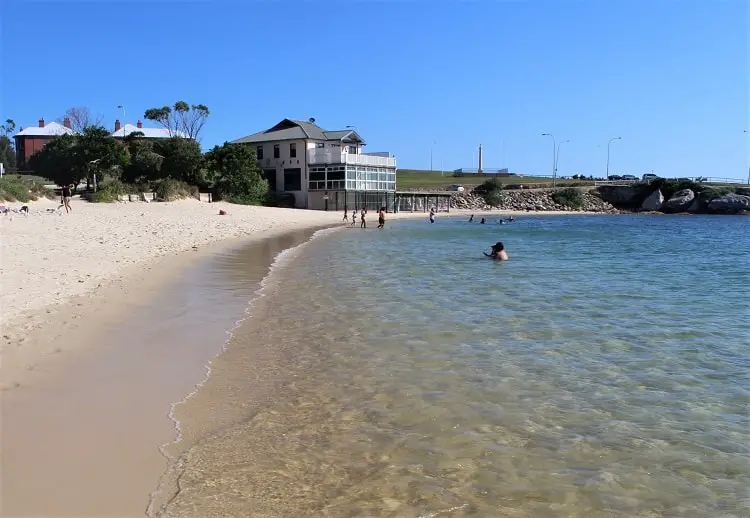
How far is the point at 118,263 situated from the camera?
16156 mm

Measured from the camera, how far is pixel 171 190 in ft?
159

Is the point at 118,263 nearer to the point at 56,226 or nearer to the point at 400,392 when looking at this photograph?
the point at 56,226

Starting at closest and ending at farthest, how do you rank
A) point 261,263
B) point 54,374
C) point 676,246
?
point 54,374 < point 261,263 < point 676,246

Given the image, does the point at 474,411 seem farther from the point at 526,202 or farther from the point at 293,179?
the point at 526,202

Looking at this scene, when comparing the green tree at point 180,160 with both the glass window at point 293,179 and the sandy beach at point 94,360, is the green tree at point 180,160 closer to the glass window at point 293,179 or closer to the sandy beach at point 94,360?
the glass window at point 293,179

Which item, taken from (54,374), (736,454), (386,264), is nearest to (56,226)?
(386,264)

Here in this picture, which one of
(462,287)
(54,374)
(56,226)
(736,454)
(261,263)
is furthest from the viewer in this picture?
(56,226)

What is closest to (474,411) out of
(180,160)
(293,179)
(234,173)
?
(180,160)

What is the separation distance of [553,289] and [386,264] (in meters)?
7.06

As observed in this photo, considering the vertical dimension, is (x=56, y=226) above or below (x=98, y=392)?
above

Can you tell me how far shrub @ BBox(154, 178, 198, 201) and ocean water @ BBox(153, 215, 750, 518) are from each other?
37.5 metres

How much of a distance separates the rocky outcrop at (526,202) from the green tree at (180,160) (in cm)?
4483

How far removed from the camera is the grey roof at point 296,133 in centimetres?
6297

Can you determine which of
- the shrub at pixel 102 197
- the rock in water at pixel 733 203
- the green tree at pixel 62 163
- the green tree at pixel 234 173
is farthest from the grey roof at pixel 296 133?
the rock in water at pixel 733 203
